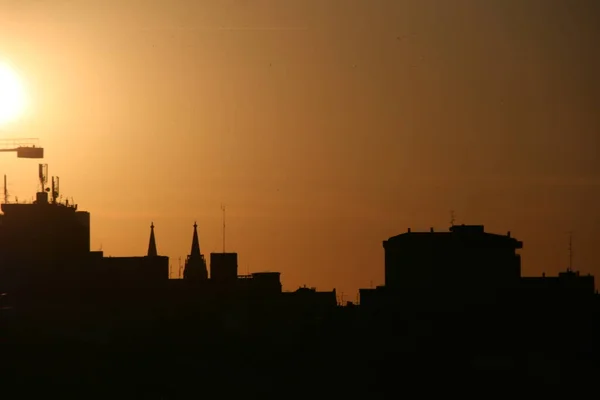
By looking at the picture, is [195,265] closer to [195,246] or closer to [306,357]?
[195,246]

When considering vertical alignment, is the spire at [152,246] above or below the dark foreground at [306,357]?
above

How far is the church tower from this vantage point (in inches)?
5547

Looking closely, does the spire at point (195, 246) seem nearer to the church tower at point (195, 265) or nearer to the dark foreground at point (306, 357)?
the church tower at point (195, 265)

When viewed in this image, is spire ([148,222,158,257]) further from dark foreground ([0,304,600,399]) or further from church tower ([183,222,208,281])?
dark foreground ([0,304,600,399])

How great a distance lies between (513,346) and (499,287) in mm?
22565

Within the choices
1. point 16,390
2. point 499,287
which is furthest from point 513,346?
point 16,390

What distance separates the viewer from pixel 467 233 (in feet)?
407

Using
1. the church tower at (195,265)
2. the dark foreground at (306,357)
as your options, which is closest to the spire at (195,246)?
the church tower at (195,265)

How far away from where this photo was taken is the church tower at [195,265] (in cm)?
14090

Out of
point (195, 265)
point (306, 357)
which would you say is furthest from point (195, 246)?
point (306, 357)

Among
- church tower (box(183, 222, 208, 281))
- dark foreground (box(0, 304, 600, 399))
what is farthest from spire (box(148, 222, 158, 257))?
dark foreground (box(0, 304, 600, 399))

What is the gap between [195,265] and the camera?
144000mm

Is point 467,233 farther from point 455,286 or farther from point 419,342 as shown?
point 419,342

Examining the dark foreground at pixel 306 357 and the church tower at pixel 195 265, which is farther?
the church tower at pixel 195 265
